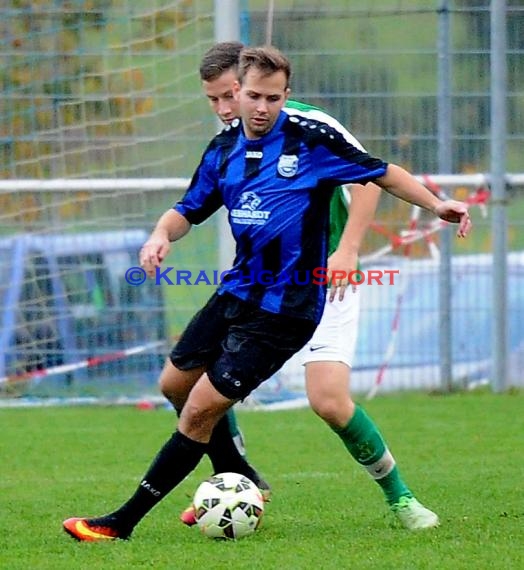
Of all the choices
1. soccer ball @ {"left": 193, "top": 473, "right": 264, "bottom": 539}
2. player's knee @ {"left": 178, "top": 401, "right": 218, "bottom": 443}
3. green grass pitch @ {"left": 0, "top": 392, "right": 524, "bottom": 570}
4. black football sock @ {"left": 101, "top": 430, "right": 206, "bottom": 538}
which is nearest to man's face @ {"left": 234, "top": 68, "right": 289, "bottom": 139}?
player's knee @ {"left": 178, "top": 401, "right": 218, "bottom": 443}

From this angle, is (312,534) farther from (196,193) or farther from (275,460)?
(275,460)

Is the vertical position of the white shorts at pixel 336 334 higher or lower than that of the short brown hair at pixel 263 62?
lower

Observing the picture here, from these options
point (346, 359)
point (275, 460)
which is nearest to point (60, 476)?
point (275, 460)

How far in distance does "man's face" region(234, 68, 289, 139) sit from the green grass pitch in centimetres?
146

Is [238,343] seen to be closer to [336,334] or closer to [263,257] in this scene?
[263,257]

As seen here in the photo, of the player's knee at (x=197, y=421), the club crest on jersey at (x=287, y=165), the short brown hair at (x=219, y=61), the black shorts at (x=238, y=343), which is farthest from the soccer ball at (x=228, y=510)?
the short brown hair at (x=219, y=61)

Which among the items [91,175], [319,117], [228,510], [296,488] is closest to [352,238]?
[319,117]

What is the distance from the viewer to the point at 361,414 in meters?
5.54

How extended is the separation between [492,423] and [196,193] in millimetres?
3860

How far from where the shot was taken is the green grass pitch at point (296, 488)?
4895 mm

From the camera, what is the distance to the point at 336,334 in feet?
18.5

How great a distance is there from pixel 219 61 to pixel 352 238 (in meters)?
0.95

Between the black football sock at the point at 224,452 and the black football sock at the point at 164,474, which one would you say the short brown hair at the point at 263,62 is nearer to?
the black football sock at the point at 164,474

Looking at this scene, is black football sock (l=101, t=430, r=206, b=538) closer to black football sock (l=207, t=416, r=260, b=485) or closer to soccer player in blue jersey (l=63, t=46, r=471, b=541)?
soccer player in blue jersey (l=63, t=46, r=471, b=541)
